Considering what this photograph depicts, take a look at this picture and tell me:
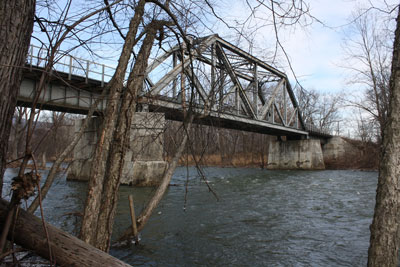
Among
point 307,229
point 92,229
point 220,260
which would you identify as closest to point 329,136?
point 307,229

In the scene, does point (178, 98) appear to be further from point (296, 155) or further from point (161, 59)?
point (296, 155)

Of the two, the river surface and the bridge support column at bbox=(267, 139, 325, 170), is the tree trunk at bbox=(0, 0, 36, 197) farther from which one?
the bridge support column at bbox=(267, 139, 325, 170)

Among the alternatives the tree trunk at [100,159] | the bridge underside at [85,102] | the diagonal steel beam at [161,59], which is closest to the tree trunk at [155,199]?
the bridge underside at [85,102]

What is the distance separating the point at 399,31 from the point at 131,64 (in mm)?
3460

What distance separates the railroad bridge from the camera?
14.5ft

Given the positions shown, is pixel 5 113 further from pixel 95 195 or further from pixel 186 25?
pixel 186 25

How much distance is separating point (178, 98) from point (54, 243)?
15.5 ft

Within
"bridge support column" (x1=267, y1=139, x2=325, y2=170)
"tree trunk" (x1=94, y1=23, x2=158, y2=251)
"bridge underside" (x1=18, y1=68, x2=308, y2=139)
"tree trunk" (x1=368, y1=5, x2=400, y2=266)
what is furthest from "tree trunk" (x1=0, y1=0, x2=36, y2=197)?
"bridge support column" (x1=267, y1=139, x2=325, y2=170)

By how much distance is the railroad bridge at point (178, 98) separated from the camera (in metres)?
4.41

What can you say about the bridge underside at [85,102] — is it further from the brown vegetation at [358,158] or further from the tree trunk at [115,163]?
the brown vegetation at [358,158]

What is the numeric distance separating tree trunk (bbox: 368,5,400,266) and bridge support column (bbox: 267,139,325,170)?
38.8 metres

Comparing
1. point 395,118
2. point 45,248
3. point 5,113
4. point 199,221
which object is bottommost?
point 199,221

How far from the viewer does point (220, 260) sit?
554 cm

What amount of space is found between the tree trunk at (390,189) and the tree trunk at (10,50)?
3.81m
